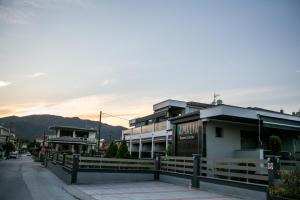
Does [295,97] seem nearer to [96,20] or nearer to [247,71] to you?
[247,71]

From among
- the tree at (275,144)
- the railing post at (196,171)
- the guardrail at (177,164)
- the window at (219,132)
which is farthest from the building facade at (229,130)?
the railing post at (196,171)

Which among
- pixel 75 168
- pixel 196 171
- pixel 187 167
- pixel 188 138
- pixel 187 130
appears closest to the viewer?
pixel 196 171

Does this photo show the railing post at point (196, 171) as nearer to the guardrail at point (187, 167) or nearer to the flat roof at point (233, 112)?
the guardrail at point (187, 167)

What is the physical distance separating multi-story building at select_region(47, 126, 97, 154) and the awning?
53711 millimetres

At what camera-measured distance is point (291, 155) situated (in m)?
23.3

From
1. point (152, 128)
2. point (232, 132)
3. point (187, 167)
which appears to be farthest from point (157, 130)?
point (187, 167)

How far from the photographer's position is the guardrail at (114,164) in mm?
19083

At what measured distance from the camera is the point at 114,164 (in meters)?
20.1

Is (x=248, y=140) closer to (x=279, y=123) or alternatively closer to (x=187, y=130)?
(x=279, y=123)

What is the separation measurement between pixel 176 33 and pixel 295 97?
37.2 ft

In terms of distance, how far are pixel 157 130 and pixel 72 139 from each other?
3988cm

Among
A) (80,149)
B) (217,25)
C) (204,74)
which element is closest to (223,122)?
(204,74)

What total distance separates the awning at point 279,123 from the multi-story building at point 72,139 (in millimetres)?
53711

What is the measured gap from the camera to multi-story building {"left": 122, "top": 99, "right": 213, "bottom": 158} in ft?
115
